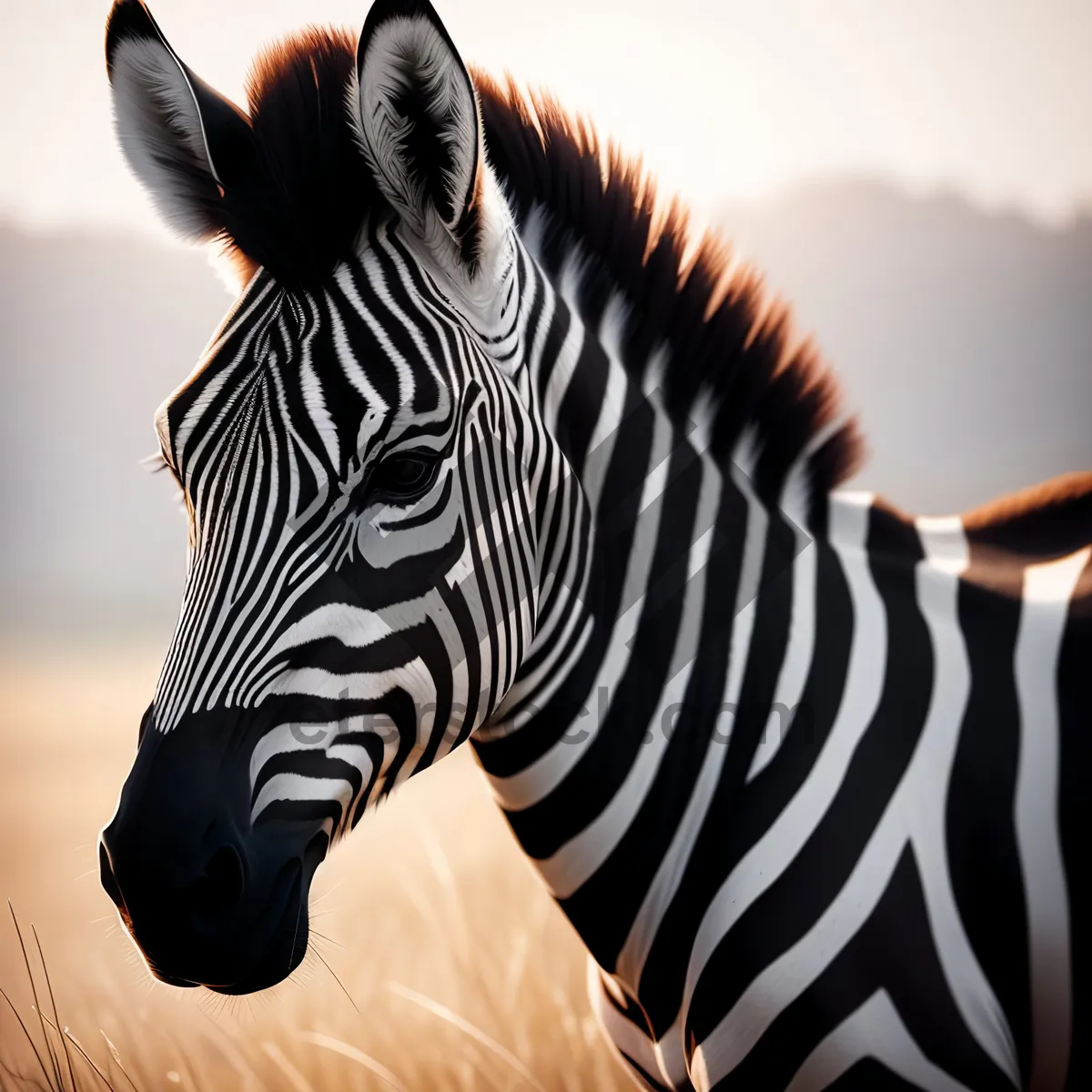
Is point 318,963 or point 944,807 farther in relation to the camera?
point 318,963

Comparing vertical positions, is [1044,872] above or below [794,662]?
below

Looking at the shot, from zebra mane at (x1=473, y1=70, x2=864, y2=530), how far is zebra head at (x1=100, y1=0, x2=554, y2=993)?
175 millimetres


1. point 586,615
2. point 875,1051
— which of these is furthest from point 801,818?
point 586,615

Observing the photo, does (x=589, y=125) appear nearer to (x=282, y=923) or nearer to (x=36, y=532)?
(x=282, y=923)

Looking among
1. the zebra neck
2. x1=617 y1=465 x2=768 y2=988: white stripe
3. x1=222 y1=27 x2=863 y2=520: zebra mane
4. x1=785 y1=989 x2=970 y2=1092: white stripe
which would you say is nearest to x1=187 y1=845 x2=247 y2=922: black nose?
the zebra neck

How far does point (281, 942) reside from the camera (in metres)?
0.82

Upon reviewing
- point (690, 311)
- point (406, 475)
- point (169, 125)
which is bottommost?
point (406, 475)

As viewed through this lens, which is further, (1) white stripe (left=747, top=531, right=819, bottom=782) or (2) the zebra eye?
(1) white stripe (left=747, top=531, right=819, bottom=782)

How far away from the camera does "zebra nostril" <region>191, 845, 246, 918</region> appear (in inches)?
30.3

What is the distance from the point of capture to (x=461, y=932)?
2.32 metres

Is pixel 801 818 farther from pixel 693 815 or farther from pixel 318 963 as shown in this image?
pixel 318 963

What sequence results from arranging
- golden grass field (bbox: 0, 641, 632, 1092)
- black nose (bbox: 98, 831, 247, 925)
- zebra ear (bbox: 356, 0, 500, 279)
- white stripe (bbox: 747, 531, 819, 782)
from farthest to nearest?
1. golden grass field (bbox: 0, 641, 632, 1092)
2. white stripe (bbox: 747, 531, 819, 782)
3. zebra ear (bbox: 356, 0, 500, 279)
4. black nose (bbox: 98, 831, 247, 925)

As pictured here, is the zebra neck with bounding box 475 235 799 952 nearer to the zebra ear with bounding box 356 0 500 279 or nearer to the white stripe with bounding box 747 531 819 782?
the white stripe with bounding box 747 531 819 782

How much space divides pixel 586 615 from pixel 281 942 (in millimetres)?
533
